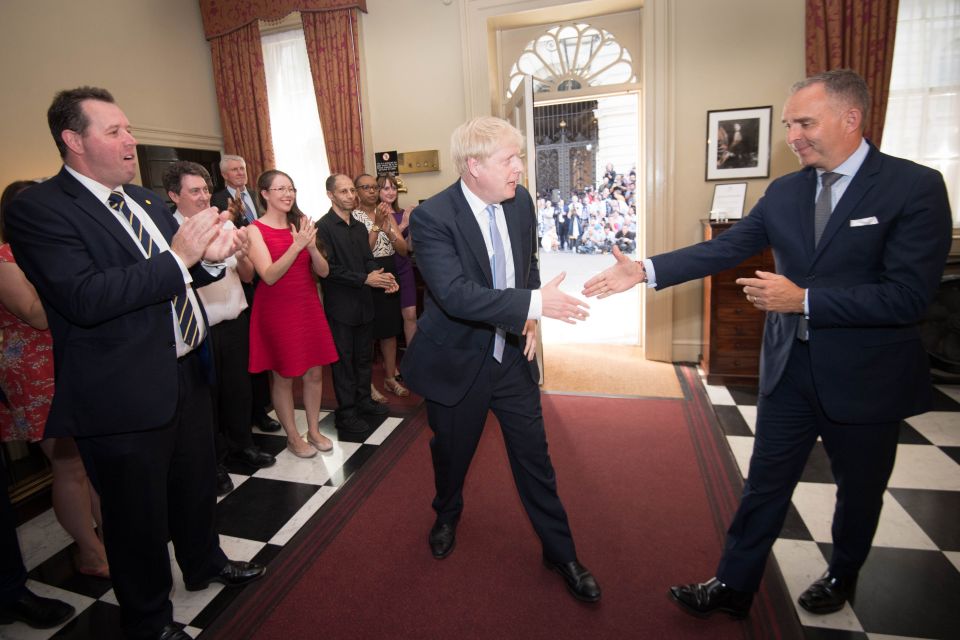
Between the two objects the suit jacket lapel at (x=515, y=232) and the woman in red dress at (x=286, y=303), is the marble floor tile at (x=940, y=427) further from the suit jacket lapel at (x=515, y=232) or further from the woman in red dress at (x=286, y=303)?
the woman in red dress at (x=286, y=303)

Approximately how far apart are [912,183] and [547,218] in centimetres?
606

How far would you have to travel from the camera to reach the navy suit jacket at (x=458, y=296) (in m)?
1.67

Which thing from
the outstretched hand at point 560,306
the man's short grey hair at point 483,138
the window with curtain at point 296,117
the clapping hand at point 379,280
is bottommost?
the clapping hand at point 379,280

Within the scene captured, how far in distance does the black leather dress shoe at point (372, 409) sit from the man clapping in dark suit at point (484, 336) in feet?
5.63

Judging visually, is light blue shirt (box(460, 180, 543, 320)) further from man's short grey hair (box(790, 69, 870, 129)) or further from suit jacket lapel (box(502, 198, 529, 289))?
man's short grey hair (box(790, 69, 870, 129))

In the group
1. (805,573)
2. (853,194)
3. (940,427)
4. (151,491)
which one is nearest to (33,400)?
(151,491)

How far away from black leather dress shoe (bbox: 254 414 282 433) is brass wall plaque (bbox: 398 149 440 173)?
2621 mm

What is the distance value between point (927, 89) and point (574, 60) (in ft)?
8.66

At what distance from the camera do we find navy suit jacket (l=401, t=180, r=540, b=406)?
1.67 meters

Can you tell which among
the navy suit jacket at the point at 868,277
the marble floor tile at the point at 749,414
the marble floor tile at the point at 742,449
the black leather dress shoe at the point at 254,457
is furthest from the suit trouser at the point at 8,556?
the marble floor tile at the point at 749,414

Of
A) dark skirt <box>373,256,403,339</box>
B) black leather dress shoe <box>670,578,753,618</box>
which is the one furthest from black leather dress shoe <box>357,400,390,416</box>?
black leather dress shoe <box>670,578,753,618</box>

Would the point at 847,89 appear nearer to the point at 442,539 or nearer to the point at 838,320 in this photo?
the point at 838,320

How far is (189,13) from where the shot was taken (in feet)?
16.8

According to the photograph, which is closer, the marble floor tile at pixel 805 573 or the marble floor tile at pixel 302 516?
the marble floor tile at pixel 805 573
